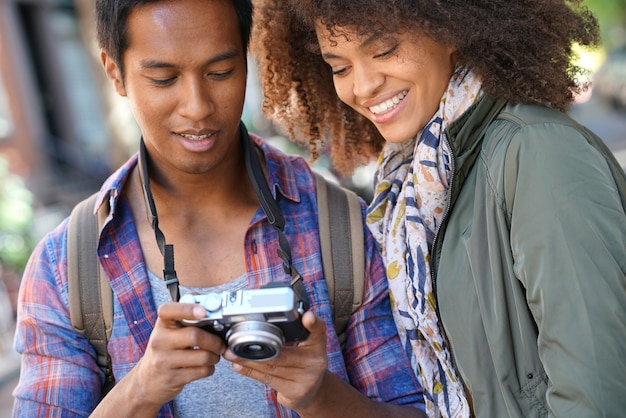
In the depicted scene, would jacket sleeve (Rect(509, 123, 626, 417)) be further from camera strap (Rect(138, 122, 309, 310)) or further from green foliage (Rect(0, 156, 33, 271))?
green foliage (Rect(0, 156, 33, 271))

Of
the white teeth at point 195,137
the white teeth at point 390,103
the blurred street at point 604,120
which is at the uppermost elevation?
the white teeth at point 390,103

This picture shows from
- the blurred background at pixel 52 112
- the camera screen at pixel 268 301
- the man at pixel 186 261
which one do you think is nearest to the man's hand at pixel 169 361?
the man at pixel 186 261

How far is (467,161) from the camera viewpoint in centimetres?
208

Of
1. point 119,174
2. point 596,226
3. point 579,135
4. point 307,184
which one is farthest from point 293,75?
point 596,226

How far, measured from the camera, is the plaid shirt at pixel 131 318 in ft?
7.61

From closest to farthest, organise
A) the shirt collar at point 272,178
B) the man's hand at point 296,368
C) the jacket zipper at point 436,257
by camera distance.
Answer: the man's hand at point 296,368 < the jacket zipper at point 436,257 < the shirt collar at point 272,178

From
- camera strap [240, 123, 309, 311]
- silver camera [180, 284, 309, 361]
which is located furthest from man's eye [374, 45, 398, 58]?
silver camera [180, 284, 309, 361]

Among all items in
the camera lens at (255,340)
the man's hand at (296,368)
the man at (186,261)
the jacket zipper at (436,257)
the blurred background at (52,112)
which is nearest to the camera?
the camera lens at (255,340)

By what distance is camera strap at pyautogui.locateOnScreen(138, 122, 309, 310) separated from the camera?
2.23 meters

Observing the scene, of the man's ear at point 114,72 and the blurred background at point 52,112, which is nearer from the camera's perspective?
the man's ear at point 114,72

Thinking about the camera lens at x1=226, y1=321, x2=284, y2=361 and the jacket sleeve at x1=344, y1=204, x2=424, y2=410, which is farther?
the jacket sleeve at x1=344, y1=204, x2=424, y2=410

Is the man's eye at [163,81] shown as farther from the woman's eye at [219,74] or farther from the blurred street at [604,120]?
the blurred street at [604,120]

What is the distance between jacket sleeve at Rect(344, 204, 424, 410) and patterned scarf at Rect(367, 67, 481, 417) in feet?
0.14

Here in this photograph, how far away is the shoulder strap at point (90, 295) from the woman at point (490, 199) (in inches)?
37.1
